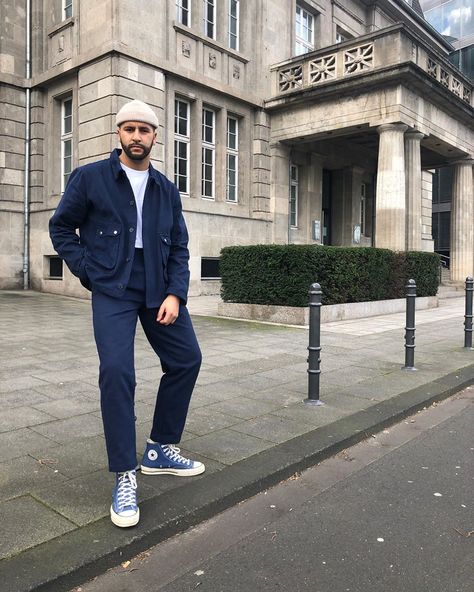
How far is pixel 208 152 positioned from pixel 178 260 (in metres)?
15.4

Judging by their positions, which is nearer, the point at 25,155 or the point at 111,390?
the point at 111,390

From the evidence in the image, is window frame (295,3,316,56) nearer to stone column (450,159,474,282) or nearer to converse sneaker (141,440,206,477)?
stone column (450,159,474,282)

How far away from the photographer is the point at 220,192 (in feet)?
59.6

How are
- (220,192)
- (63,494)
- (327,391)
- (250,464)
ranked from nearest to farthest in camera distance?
(63,494) < (250,464) < (327,391) < (220,192)

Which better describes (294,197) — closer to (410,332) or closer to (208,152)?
(208,152)

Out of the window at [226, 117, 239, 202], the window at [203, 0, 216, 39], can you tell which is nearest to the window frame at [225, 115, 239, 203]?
the window at [226, 117, 239, 202]

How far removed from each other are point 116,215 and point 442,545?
2351 millimetres

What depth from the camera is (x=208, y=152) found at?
18031mm

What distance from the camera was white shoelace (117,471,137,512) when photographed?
2879mm

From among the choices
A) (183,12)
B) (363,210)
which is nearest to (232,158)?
(183,12)

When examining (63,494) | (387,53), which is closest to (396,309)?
(387,53)

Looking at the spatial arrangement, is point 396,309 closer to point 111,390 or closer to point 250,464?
point 250,464

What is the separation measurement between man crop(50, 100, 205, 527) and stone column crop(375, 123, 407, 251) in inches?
568

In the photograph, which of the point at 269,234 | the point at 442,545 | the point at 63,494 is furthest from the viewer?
the point at 269,234
